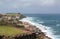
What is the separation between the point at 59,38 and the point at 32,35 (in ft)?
99.4

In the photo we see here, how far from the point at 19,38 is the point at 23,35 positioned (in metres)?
0.46

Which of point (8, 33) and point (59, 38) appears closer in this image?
point (8, 33)

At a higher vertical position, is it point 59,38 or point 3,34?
point 3,34

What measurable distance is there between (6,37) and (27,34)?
215 cm

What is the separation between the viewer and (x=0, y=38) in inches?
787

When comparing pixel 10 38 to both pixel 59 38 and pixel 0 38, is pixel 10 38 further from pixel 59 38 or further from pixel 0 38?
pixel 59 38

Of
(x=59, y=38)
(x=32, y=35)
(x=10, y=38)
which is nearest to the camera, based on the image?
(x=10, y=38)

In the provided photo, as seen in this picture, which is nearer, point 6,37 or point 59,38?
point 6,37

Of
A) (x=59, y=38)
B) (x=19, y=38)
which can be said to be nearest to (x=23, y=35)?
(x=19, y=38)

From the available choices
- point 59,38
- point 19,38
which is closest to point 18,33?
point 19,38

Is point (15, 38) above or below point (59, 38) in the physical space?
above

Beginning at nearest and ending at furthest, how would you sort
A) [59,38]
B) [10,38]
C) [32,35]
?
1. [10,38]
2. [32,35]
3. [59,38]

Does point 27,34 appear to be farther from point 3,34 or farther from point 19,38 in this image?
point 3,34

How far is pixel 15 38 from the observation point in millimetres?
19922
